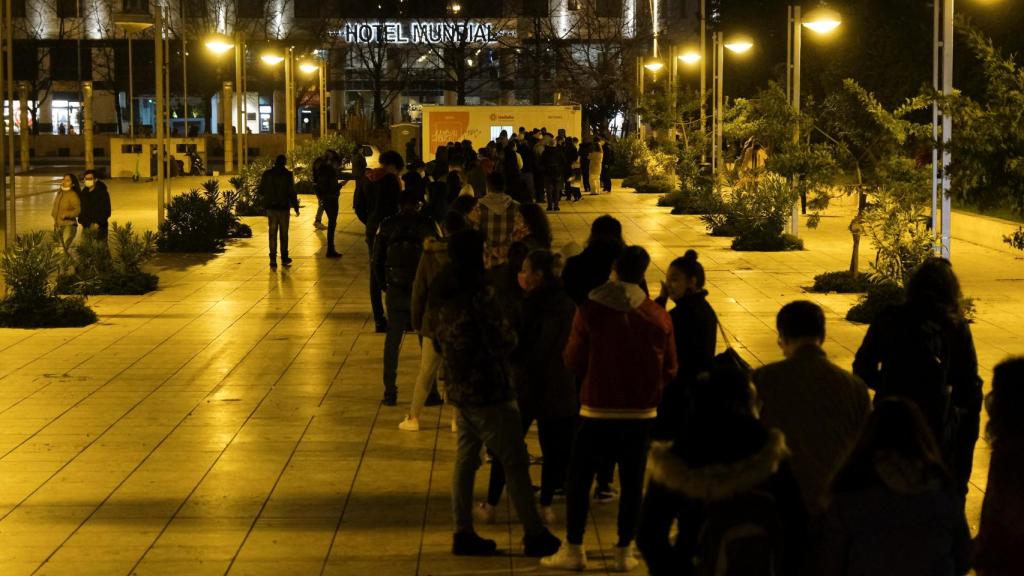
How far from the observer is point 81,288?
17.5 metres

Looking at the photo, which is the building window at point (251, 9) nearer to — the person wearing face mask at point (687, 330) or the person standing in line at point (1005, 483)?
the person wearing face mask at point (687, 330)

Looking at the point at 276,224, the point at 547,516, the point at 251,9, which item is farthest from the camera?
the point at 251,9

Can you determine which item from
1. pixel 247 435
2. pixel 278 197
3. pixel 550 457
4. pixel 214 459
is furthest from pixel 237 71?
pixel 550 457

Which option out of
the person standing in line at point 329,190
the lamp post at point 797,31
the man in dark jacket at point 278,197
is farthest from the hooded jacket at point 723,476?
the person standing in line at point 329,190

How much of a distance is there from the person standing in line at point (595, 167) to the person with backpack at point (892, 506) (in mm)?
35496

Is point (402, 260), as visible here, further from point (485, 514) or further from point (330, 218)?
point (330, 218)

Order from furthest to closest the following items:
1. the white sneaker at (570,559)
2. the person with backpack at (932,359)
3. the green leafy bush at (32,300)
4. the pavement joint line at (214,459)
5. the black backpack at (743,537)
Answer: the green leafy bush at (32,300), the pavement joint line at (214,459), the white sneaker at (570,559), the person with backpack at (932,359), the black backpack at (743,537)

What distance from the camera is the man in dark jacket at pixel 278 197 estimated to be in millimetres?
19984

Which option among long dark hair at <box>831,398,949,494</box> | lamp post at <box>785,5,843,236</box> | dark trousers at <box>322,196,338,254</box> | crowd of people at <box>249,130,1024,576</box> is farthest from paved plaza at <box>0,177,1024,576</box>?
lamp post at <box>785,5,843,236</box>

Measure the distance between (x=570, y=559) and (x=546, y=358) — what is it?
105 cm

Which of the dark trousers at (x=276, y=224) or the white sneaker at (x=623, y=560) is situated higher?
the dark trousers at (x=276, y=224)

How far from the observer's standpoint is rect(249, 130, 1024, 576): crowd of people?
4309 mm

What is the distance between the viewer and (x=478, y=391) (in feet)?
23.3

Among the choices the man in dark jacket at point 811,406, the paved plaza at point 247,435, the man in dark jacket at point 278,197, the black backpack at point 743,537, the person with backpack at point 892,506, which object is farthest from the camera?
the man in dark jacket at point 278,197
